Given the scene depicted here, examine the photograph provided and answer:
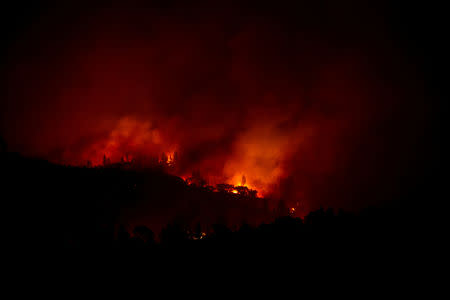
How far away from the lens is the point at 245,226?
18.2m

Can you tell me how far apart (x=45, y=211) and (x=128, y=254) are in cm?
2323

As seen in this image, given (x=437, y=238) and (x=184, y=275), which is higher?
(x=437, y=238)

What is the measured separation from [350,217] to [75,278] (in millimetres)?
15818

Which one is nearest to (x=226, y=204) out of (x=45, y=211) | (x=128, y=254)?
(x=45, y=211)

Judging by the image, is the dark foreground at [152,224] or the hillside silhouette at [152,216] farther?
the hillside silhouette at [152,216]

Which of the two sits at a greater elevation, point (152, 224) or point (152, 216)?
point (152, 216)

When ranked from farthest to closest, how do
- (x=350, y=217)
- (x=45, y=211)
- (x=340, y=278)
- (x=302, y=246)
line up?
1. (x=45, y=211)
2. (x=350, y=217)
3. (x=302, y=246)
4. (x=340, y=278)

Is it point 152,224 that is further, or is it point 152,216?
point 152,216

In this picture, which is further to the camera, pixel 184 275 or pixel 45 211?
pixel 45 211

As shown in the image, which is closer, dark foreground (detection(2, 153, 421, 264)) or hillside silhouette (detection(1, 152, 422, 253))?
dark foreground (detection(2, 153, 421, 264))

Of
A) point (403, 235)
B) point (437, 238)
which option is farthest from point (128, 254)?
point (437, 238)

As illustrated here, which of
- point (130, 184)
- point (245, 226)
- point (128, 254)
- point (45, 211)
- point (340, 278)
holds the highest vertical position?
point (130, 184)

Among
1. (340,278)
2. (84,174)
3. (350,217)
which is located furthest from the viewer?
(84,174)

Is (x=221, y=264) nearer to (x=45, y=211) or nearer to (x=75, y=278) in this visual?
(x=75, y=278)
